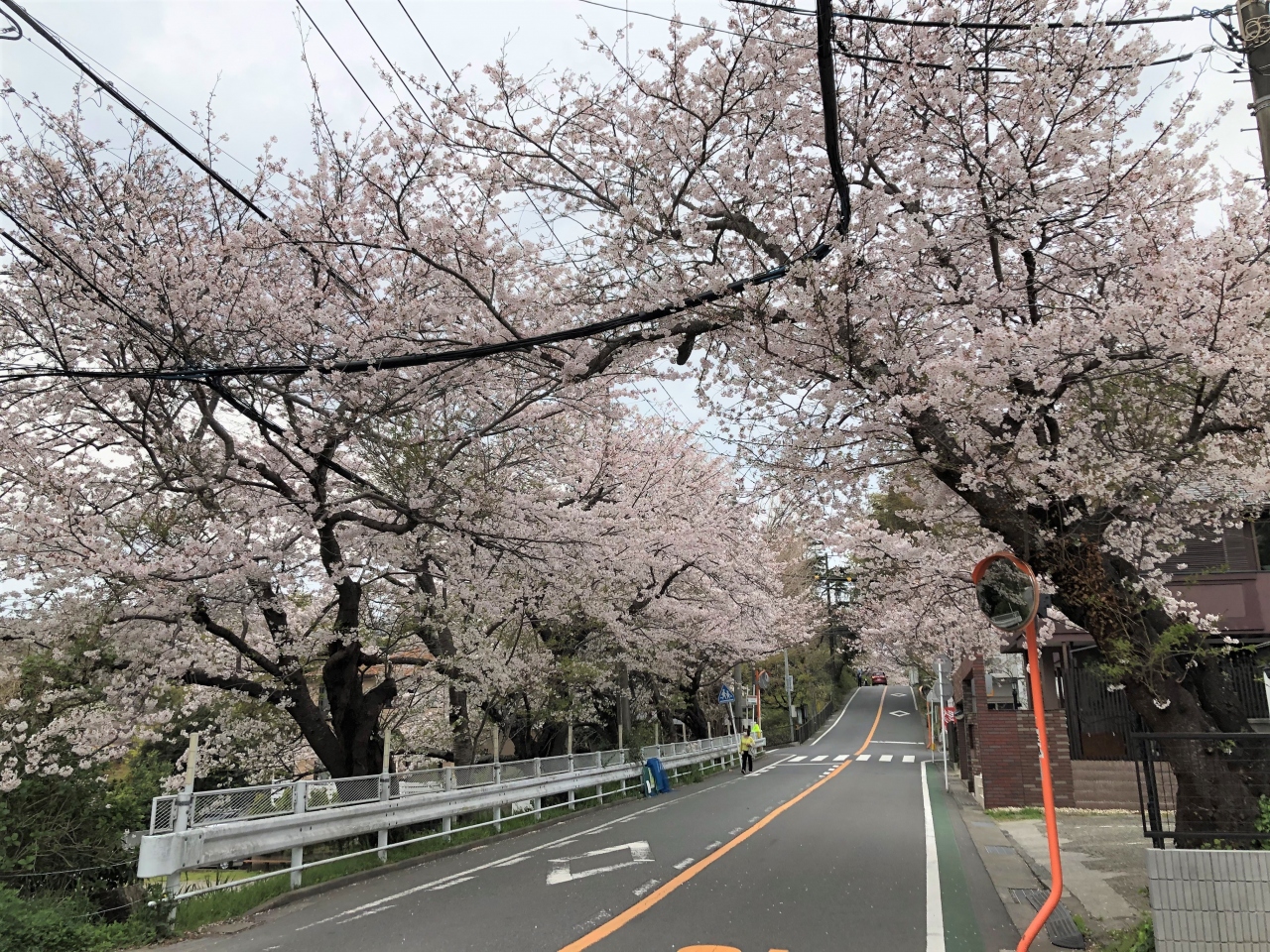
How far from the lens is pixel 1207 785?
6.11 m

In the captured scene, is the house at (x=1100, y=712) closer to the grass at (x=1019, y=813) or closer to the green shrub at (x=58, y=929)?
the grass at (x=1019, y=813)

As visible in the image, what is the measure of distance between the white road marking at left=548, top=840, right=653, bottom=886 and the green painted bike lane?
11.4 feet

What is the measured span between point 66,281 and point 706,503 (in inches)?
602

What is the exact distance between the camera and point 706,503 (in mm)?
21766

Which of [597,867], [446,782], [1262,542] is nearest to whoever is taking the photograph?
[597,867]

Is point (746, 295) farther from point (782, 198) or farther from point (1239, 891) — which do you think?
point (1239, 891)

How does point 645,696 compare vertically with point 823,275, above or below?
below

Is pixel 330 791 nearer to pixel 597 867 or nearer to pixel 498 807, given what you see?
pixel 597 867

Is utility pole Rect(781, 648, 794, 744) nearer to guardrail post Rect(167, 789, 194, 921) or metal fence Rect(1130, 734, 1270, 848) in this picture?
metal fence Rect(1130, 734, 1270, 848)

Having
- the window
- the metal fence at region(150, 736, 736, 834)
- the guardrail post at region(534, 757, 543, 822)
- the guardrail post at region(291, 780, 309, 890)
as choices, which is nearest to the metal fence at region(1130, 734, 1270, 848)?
the metal fence at region(150, 736, 736, 834)

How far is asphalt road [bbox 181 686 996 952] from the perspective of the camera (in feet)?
21.2

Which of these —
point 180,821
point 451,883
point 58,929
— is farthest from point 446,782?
point 58,929

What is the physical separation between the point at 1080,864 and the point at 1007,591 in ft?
Result: 17.4

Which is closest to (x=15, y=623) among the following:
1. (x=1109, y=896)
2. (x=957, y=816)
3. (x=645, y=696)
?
(x=1109, y=896)
